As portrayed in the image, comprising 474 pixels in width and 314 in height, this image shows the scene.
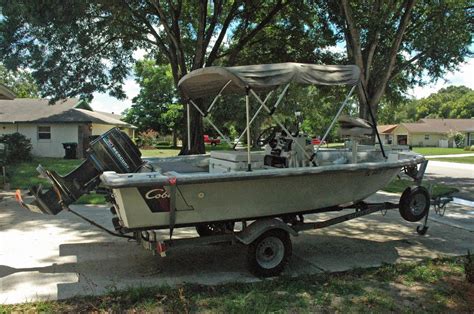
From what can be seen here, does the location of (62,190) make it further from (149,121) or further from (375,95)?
(149,121)

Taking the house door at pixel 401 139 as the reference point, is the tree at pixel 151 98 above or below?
above

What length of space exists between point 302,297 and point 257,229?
1031 mm

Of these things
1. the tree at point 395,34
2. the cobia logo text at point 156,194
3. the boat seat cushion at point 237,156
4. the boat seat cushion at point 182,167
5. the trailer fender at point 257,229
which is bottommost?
the trailer fender at point 257,229

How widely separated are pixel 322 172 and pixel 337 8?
12.6 m

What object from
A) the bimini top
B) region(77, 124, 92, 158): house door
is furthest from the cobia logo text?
region(77, 124, 92, 158): house door

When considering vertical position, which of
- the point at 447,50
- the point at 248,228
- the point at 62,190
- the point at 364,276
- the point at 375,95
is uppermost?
the point at 447,50

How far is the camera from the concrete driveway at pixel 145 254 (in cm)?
532

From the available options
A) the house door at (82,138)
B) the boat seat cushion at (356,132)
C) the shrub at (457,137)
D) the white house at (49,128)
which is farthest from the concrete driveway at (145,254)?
the shrub at (457,137)

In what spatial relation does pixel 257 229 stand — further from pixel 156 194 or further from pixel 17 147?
pixel 17 147

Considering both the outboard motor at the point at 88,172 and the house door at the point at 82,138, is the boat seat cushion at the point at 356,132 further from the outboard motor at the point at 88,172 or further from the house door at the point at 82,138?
the house door at the point at 82,138

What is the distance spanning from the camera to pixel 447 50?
15750 mm

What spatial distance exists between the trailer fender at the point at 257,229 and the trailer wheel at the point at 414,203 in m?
2.34

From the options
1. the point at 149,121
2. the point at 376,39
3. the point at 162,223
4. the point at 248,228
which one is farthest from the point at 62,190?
the point at 149,121

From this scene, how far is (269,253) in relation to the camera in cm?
575
